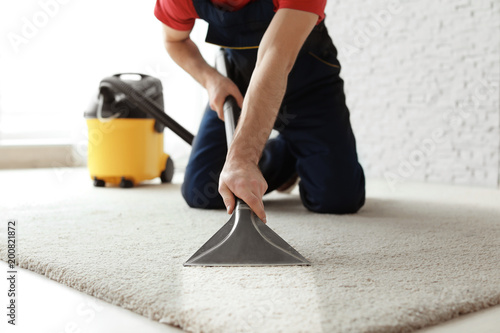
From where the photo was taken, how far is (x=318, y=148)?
4.88ft

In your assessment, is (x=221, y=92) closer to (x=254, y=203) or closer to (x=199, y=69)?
(x=199, y=69)

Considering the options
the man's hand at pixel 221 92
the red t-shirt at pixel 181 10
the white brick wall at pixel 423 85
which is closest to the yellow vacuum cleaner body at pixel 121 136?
the red t-shirt at pixel 181 10

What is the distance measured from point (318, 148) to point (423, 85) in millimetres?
1253

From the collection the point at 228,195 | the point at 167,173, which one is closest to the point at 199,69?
the point at 228,195

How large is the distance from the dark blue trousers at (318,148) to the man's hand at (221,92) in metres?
0.26

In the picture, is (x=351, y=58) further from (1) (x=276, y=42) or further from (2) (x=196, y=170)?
(1) (x=276, y=42)

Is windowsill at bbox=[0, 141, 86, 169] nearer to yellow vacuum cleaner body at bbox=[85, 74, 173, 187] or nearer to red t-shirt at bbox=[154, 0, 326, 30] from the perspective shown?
yellow vacuum cleaner body at bbox=[85, 74, 173, 187]

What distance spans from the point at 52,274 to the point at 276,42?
597mm

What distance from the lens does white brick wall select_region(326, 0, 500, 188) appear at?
2266 millimetres

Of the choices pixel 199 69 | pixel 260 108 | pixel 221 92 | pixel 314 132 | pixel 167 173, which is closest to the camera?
pixel 260 108

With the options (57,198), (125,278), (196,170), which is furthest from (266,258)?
(57,198)

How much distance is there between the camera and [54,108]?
314 centimetres

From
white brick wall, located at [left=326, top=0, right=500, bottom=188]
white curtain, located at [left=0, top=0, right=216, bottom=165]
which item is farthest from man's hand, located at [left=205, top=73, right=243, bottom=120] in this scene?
white curtain, located at [left=0, top=0, right=216, bottom=165]

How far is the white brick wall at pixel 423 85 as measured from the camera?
227 centimetres
